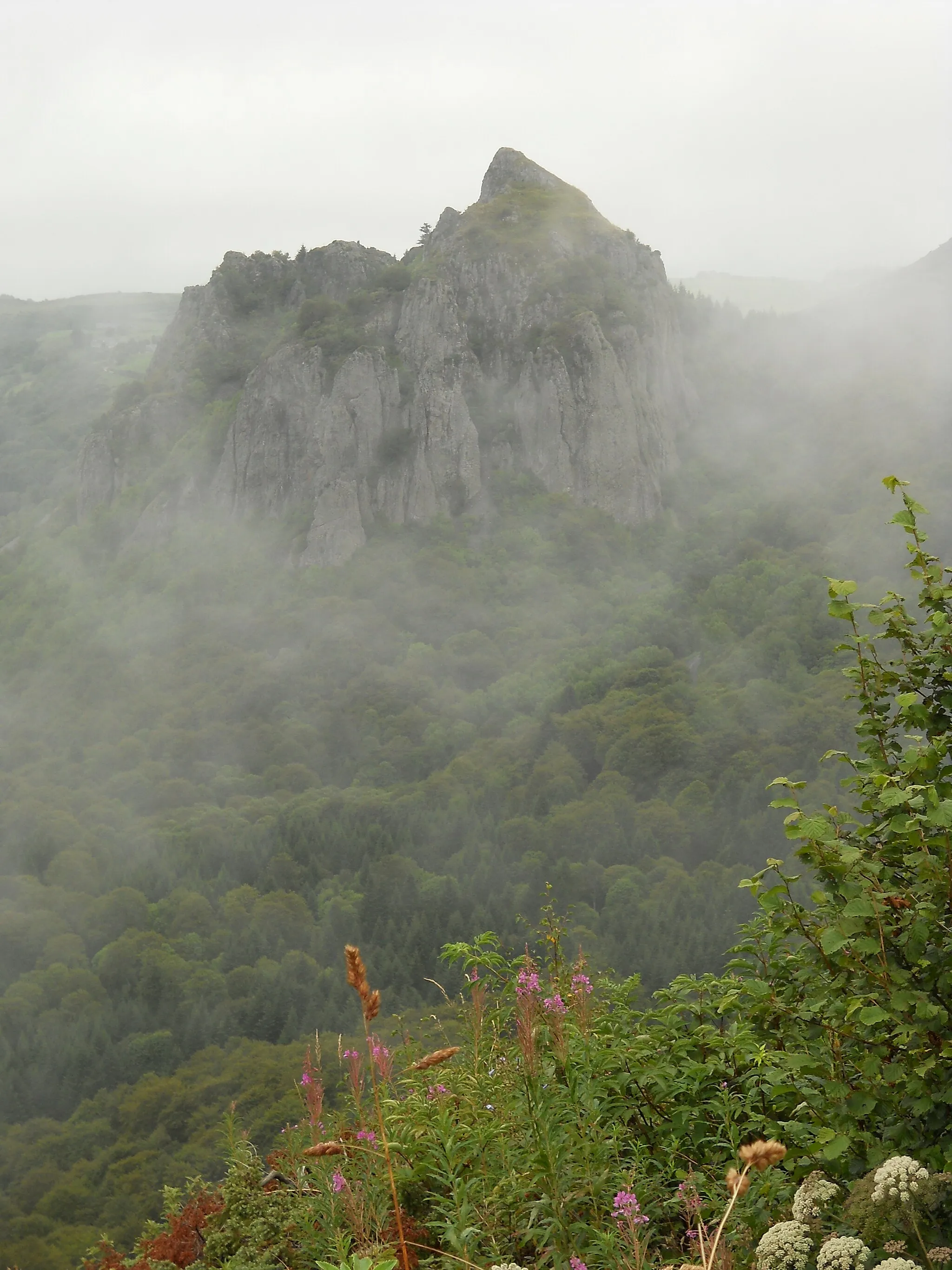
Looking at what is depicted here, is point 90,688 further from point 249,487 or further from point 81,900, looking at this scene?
point 81,900

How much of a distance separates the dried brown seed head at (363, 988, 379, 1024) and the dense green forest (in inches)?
2164

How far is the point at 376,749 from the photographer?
12625 cm

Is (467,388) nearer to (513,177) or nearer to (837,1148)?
(513,177)

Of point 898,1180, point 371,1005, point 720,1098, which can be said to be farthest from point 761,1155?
point 720,1098

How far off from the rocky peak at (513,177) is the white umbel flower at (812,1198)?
591ft

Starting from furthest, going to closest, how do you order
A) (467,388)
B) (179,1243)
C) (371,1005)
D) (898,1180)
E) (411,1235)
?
(467,388), (179,1243), (411,1235), (898,1180), (371,1005)

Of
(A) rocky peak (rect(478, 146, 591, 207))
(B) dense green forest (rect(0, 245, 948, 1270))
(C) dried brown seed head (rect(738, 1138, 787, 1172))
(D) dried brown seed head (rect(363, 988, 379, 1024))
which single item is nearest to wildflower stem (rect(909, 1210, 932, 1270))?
(C) dried brown seed head (rect(738, 1138, 787, 1172))

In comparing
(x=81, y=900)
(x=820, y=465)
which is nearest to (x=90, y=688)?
(x=81, y=900)

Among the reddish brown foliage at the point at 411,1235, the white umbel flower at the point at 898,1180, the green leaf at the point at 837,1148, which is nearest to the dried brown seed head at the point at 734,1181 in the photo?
the white umbel flower at the point at 898,1180

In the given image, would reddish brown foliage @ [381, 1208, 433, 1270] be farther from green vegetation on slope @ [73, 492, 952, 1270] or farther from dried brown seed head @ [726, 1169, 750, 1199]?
dried brown seed head @ [726, 1169, 750, 1199]

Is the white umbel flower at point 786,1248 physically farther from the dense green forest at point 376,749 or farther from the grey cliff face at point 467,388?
the grey cliff face at point 467,388

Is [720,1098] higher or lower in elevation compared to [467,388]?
lower

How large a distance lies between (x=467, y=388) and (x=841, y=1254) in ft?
473

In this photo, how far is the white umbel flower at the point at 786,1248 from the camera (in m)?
3.11
